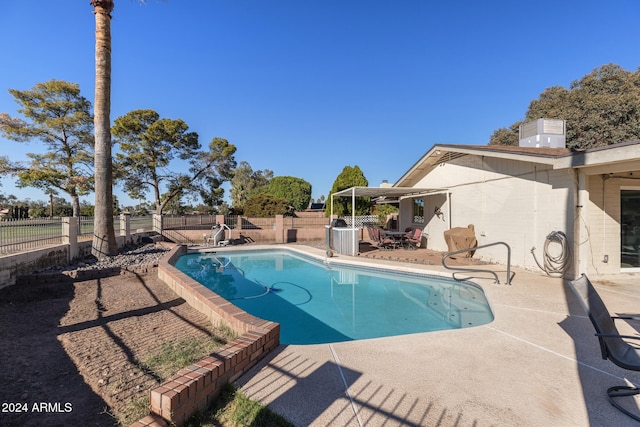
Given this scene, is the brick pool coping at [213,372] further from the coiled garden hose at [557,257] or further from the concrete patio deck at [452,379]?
the coiled garden hose at [557,257]

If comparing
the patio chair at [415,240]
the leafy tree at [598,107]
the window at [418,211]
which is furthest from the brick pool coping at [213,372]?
the leafy tree at [598,107]

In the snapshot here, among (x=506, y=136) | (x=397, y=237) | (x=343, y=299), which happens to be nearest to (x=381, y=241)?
(x=397, y=237)

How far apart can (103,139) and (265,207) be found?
60.4ft

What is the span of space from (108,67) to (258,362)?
10.9m

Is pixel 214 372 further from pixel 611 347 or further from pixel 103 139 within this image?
pixel 103 139

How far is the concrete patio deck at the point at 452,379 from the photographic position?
2316 millimetres

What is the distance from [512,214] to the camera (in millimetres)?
9117

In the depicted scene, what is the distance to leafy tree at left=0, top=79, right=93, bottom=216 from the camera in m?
18.9

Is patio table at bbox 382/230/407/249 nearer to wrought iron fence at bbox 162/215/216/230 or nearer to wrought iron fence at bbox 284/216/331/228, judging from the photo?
wrought iron fence at bbox 284/216/331/228

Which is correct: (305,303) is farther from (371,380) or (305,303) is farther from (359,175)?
(359,175)

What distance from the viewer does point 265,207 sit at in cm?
2780

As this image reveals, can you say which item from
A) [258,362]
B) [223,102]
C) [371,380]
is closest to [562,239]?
[371,380]

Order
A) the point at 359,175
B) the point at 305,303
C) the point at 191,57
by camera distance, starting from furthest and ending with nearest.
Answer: the point at 359,175 < the point at 191,57 < the point at 305,303

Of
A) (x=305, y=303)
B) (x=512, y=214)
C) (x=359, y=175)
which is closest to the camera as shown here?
(x=305, y=303)
